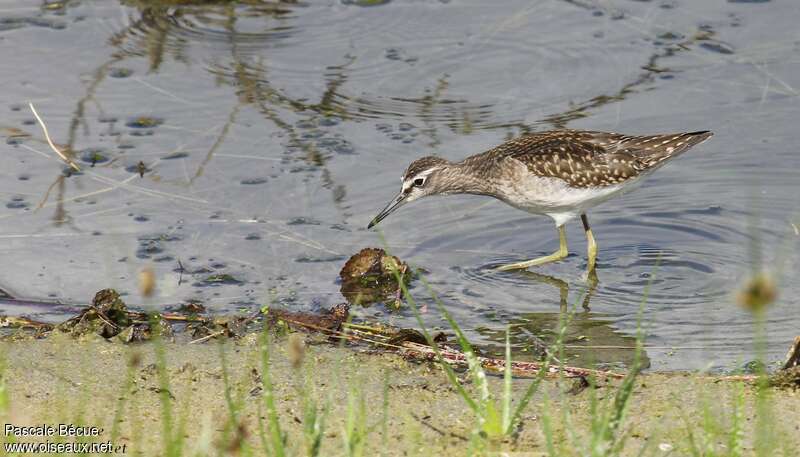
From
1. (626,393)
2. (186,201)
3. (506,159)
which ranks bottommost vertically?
(186,201)

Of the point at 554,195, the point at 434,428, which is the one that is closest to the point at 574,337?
the point at 554,195

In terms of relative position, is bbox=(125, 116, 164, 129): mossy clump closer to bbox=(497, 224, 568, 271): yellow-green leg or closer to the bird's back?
the bird's back

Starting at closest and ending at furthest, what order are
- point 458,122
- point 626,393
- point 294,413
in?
point 626,393
point 294,413
point 458,122

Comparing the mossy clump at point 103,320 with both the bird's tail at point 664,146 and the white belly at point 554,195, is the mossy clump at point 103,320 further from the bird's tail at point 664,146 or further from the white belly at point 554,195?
the bird's tail at point 664,146

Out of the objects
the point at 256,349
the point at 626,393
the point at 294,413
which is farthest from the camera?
the point at 256,349

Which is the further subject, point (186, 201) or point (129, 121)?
point (129, 121)

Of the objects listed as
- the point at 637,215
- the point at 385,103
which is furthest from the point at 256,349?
the point at 385,103

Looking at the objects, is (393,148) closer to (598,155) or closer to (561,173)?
(561,173)

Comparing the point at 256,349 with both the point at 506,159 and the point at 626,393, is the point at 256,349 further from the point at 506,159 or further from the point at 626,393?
the point at 506,159

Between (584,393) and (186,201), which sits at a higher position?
(584,393)

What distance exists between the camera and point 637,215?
28.3 ft

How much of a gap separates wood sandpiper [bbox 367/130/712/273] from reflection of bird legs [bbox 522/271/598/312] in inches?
6.9

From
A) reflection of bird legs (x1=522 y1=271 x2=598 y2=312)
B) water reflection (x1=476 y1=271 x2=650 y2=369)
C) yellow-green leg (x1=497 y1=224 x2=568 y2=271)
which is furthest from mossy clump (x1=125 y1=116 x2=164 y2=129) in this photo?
water reflection (x1=476 y1=271 x2=650 y2=369)

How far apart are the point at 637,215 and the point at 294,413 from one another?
414cm
